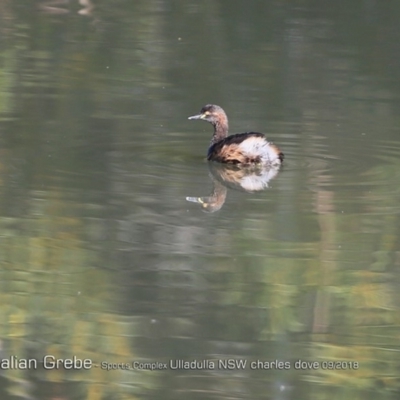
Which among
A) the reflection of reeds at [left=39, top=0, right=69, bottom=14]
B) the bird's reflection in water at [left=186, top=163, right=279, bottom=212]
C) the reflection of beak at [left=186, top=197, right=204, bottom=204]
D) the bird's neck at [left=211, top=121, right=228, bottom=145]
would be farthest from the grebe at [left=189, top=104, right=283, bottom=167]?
the reflection of reeds at [left=39, top=0, right=69, bottom=14]

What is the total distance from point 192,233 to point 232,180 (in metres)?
1.79

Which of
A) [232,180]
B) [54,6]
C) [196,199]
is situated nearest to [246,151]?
[232,180]

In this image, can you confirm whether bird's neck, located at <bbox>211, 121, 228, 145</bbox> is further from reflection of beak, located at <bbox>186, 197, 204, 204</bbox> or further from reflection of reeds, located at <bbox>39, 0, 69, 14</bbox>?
reflection of reeds, located at <bbox>39, 0, 69, 14</bbox>

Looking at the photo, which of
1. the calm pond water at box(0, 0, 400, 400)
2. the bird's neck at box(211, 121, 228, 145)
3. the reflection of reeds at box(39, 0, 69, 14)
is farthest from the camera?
the reflection of reeds at box(39, 0, 69, 14)

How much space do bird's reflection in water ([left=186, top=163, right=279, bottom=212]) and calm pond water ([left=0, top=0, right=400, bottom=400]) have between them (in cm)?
2

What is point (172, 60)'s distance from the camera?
14984mm

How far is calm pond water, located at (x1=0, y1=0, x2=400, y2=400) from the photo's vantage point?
5672 millimetres

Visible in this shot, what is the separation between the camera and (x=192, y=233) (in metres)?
7.64

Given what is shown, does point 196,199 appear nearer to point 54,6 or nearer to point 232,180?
point 232,180

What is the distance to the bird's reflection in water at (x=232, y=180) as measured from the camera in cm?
847

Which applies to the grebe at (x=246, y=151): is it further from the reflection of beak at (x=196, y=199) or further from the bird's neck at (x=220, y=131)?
the reflection of beak at (x=196, y=199)

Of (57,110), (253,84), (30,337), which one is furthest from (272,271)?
(253,84)

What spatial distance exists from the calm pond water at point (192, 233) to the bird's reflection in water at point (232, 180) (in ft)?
0.07

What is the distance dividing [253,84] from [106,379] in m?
8.47
